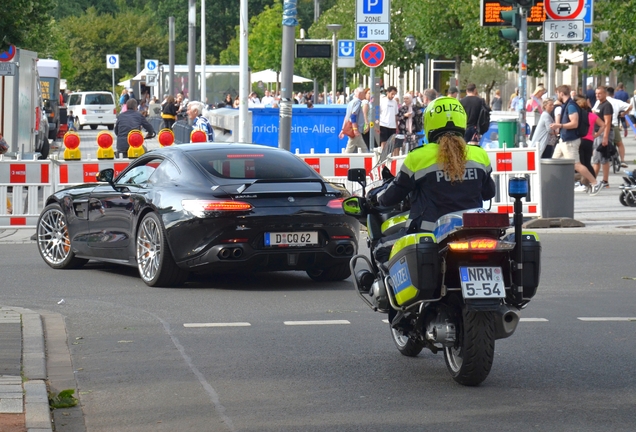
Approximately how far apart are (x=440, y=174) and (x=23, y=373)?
2.67 metres

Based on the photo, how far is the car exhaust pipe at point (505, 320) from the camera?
22.1 ft

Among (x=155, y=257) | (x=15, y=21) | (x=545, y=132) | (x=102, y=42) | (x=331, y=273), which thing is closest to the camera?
(x=155, y=257)

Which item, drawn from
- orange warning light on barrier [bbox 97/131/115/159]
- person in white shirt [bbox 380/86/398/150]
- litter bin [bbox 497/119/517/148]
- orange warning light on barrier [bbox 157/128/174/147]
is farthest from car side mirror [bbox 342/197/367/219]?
person in white shirt [bbox 380/86/398/150]

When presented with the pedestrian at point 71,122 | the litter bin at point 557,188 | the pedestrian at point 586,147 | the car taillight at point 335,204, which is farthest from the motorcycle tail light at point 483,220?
the pedestrian at point 71,122

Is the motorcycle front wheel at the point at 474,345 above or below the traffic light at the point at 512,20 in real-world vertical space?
below

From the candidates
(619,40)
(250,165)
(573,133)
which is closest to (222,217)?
(250,165)

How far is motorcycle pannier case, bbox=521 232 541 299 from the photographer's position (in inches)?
275

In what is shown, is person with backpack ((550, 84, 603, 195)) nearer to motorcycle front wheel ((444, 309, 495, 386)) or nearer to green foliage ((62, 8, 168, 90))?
motorcycle front wheel ((444, 309, 495, 386))

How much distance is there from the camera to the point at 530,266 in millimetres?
6984

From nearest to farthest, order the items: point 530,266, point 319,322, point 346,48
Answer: point 530,266
point 319,322
point 346,48

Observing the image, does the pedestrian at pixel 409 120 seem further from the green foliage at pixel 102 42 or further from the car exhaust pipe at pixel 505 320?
the green foliage at pixel 102 42

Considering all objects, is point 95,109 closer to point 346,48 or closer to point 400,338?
point 346,48

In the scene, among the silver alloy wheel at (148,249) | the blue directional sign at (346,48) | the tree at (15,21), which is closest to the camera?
the silver alloy wheel at (148,249)

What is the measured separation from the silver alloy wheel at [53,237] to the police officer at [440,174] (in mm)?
6317
